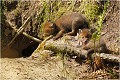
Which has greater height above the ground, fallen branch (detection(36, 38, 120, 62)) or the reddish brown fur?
the reddish brown fur

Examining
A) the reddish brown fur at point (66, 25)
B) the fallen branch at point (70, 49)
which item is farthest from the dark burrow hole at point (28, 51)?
the fallen branch at point (70, 49)

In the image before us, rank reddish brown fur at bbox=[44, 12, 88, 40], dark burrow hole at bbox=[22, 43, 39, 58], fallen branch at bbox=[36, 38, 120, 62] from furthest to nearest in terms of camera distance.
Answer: dark burrow hole at bbox=[22, 43, 39, 58], reddish brown fur at bbox=[44, 12, 88, 40], fallen branch at bbox=[36, 38, 120, 62]

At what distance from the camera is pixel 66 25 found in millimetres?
6094

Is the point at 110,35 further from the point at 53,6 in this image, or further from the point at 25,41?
the point at 25,41

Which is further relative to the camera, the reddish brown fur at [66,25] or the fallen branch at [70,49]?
the reddish brown fur at [66,25]

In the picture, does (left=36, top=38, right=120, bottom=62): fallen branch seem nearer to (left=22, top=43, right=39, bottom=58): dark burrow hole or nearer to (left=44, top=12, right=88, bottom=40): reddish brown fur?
(left=44, top=12, right=88, bottom=40): reddish brown fur

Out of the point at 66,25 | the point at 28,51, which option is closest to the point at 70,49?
the point at 66,25

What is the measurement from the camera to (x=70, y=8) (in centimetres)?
662

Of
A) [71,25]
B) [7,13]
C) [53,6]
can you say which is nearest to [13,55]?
[7,13]

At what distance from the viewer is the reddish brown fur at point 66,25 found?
5.80m

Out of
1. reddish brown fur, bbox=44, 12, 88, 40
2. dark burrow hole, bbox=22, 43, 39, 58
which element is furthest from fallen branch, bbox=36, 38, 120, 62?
dark burrow hole, bbox=22, 43, 39, 58

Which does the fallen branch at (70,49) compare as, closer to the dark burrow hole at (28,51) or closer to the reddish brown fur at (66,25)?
Answer: the reddish brown fur at (66,25)

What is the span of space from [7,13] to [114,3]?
3.09 meters

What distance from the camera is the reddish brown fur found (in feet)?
19.0
